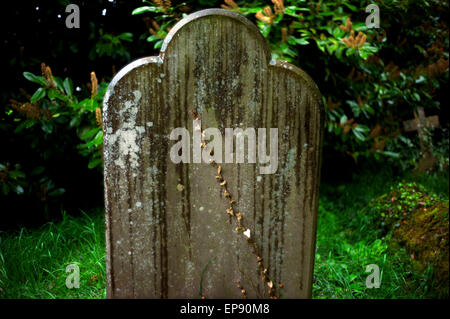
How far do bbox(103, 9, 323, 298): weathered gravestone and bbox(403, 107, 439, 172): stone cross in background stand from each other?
3.02m

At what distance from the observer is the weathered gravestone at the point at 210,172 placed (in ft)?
5.05

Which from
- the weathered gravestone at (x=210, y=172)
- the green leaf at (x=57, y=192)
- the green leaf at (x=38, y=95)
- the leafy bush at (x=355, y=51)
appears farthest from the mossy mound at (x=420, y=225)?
Result: the green leaf at (x=38, y=95)

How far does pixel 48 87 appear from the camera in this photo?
2.21 m

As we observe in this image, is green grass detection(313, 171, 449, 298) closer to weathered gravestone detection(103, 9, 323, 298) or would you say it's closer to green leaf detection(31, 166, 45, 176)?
weathered gravestone detection(103, 9, 323, 298)

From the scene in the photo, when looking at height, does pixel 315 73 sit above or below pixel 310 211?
above

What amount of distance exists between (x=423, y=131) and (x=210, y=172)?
345 centimetres

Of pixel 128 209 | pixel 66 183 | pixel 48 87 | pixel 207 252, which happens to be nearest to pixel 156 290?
pixel 207 252

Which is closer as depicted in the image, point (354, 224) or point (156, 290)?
point (156, 290)

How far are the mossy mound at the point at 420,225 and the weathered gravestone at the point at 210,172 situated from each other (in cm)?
100

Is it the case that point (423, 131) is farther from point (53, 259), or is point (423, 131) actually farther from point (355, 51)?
point (53, 259)

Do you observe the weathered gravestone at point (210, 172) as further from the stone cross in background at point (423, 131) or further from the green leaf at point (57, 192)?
the stone cross in background at point (423, 131)

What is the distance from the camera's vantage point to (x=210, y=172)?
162cm
